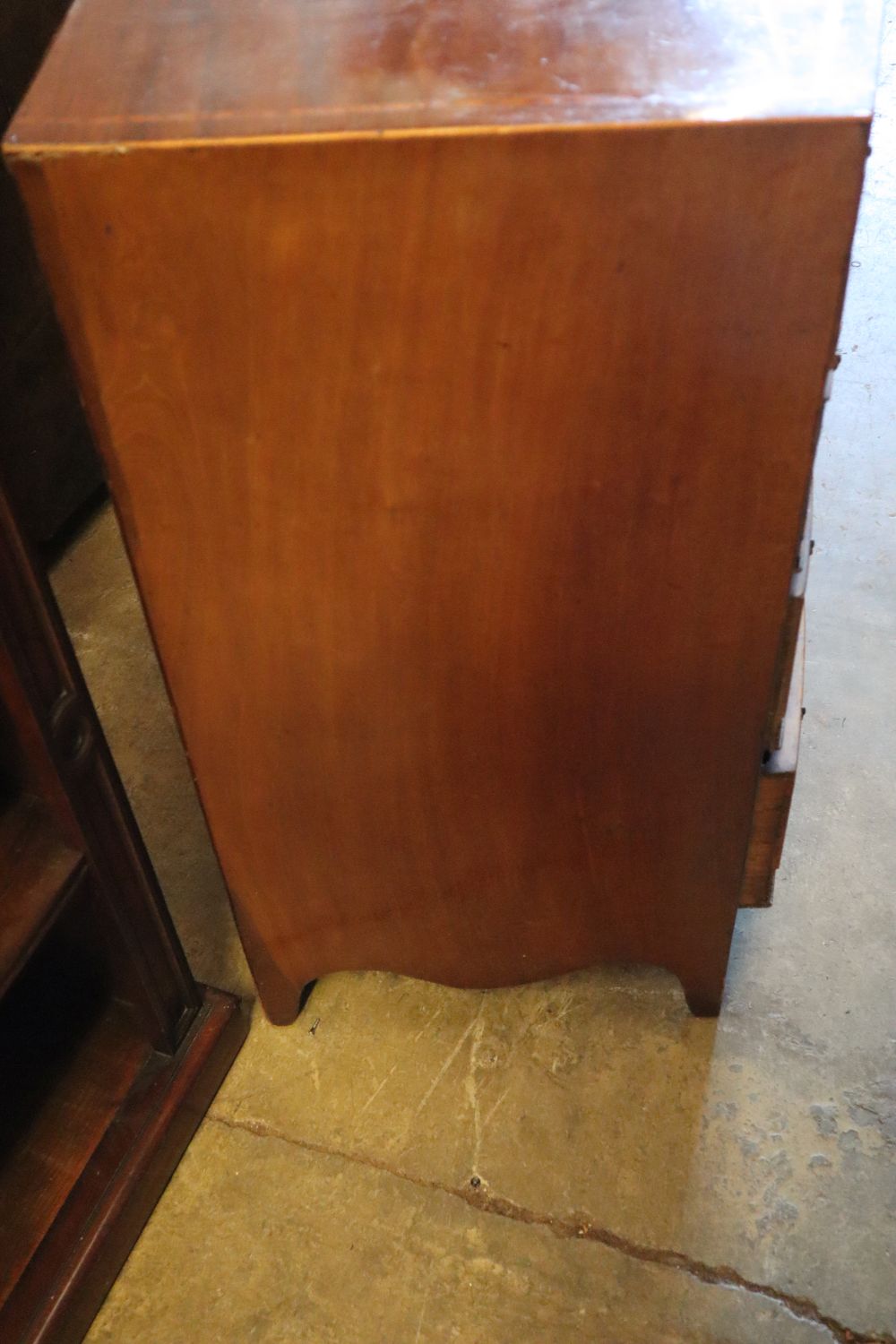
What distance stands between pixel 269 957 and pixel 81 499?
0.96 meters

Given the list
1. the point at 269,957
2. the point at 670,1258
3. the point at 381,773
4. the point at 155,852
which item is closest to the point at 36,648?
the point at 381,773

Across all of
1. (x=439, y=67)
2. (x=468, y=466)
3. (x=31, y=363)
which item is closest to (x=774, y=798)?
(x=468, y=466)

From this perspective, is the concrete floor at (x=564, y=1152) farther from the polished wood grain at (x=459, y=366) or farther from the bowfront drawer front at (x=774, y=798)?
the polished wood grain at (x=459, y=366)

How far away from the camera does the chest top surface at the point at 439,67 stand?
25.1 inches

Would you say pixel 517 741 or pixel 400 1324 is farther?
pixel 400 1324

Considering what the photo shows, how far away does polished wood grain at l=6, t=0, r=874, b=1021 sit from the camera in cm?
65

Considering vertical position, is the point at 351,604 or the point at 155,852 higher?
the point at 351,604

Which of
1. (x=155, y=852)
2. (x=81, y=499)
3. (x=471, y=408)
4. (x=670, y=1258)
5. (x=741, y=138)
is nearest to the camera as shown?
(x=741, y=138)

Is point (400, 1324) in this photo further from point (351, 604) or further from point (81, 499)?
point (81, 499)

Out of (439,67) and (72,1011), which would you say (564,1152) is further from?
(439,67)

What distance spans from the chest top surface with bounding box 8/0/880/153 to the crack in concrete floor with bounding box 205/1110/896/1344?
0.95 meters

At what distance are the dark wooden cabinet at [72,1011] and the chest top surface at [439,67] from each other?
28 cm

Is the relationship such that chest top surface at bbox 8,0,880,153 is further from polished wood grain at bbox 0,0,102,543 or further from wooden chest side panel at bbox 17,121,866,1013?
polished wood grain at bbox 0,0,102,543

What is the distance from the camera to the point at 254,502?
2.63 ft
